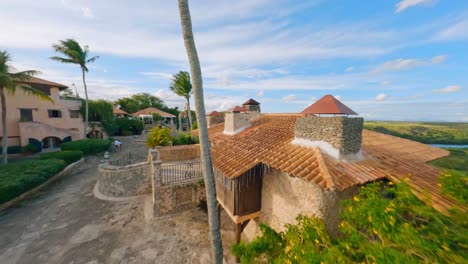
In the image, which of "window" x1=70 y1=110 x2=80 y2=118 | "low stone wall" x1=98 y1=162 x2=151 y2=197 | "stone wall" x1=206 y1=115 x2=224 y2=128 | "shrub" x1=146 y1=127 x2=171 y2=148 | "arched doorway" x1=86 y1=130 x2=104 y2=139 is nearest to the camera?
"low stone wall" x1=98 y1=162 x2=151 y2=197

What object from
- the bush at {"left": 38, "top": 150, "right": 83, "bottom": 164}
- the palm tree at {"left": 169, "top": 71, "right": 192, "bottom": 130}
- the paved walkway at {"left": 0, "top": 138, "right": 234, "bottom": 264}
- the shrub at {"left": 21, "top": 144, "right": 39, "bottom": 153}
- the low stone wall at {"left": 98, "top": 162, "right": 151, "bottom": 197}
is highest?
the palm tree at {"left": 169, "top": 71, "right": 192, "bottom": 130}

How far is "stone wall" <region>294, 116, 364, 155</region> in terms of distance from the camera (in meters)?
5.76

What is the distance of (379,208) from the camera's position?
11.1 ft

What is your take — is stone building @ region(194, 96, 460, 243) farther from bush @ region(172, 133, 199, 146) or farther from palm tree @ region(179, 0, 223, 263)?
bush @ region(172, 133, 199, 146)

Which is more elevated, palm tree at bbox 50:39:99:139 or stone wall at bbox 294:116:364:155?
palm tree at bbox 50:39:99:139

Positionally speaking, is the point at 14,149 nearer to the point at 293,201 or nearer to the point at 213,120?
the point at 213,120

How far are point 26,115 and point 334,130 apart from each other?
38.5m

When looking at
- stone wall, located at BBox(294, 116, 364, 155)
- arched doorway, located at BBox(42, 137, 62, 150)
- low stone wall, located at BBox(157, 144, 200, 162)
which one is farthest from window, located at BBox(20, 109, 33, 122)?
stone wall, located at BBox(294, 116, 364, 155)

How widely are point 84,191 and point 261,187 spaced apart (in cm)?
1797

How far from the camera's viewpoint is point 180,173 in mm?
14492

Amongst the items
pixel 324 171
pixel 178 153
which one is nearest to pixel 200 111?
pixel 324 171

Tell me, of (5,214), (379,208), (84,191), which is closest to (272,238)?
(379,208)

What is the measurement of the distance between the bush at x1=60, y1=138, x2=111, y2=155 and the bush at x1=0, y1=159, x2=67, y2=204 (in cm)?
615

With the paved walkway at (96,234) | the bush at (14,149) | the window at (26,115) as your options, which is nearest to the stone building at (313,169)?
the paved walkway at (96,234)
